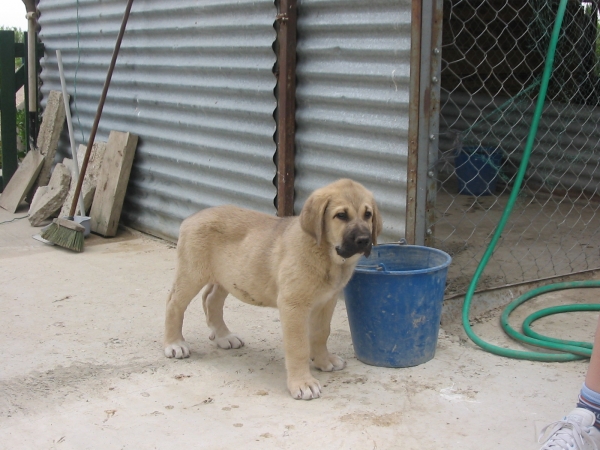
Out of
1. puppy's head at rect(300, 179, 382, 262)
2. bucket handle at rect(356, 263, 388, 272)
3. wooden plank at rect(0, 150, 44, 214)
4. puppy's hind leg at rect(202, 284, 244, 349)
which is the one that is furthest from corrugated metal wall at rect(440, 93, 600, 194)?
wooden plank at rect(0, 150, 44, 214)

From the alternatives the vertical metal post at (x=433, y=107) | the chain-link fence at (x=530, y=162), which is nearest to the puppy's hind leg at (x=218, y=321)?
the vertical metal post at (x=433, y=107)

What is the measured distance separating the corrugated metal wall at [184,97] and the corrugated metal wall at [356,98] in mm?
430


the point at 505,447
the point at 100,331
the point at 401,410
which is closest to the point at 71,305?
the point at 100,331

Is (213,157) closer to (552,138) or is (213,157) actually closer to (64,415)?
(64,415)

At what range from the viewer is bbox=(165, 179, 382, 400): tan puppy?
11.5 ft

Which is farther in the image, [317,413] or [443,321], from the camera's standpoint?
[443,321]

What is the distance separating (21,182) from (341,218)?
246 inches

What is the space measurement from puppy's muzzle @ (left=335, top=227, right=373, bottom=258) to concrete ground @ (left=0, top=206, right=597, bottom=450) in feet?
2.50

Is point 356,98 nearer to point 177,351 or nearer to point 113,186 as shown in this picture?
point 177,351

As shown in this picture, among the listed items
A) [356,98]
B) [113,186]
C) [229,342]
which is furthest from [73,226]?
[356,98]

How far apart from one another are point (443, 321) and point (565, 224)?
111 inches

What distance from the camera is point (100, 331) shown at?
4598 mm

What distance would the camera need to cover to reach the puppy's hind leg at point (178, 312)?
13.5 feet

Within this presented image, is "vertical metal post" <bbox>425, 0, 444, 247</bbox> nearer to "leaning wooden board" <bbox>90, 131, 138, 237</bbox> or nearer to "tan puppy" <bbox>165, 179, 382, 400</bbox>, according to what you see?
"tan puppy" <bbox>165, 179, 382, 400</bbox>
